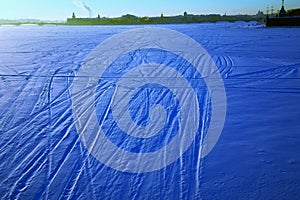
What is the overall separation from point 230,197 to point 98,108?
308 cm

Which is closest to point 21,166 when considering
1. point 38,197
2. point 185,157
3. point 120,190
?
point 38,197

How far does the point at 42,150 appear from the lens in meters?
3.46

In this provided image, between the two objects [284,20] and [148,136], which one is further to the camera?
[284,20]

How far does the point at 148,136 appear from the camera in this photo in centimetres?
387

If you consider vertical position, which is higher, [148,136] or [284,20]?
[284,20]

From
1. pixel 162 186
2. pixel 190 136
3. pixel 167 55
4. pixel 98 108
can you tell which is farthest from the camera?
pixel 167 55

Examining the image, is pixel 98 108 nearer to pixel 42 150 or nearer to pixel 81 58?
pixel 42 150

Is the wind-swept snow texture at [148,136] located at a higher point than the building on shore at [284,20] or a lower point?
lower

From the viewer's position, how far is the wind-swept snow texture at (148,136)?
2.73 meters

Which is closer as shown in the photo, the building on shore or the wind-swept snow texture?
the wind-swept snow texture

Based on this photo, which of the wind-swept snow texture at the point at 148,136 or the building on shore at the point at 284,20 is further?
the building on shore at the point at 284,20

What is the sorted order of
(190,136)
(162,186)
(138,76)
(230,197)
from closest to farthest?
(230,197), (162,186), (190,136), (138,76)

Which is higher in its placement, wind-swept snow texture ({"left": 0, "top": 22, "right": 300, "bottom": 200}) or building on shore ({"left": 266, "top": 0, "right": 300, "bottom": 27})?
Answer: building on shore ({"left": 266, "top": 0, "right": 300, "bottom": 27})

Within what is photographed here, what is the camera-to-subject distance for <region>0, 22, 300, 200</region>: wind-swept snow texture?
273 cm
